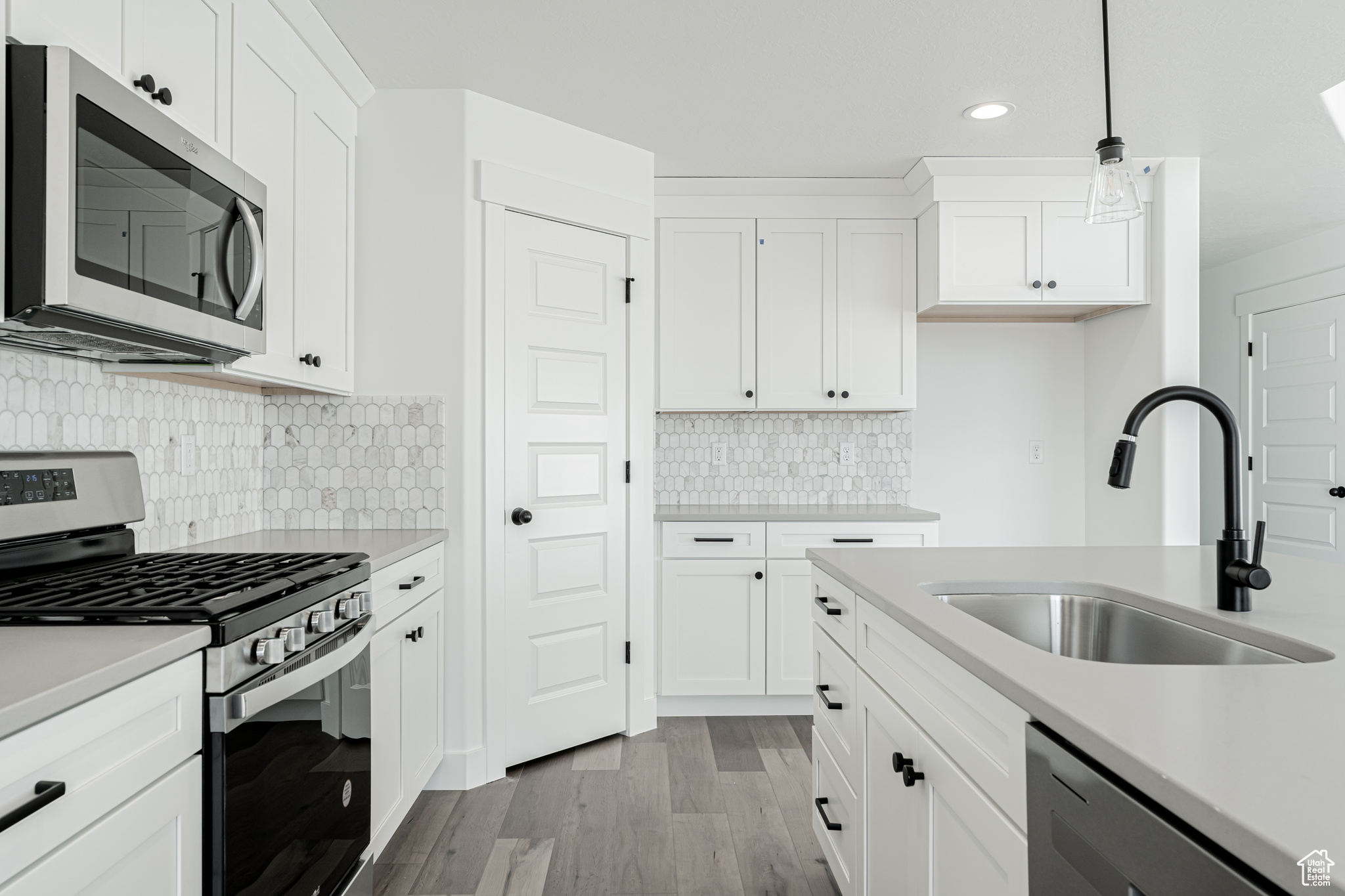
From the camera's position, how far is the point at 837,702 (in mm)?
1834

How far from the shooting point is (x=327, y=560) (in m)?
1.73

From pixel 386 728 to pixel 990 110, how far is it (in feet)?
9.75

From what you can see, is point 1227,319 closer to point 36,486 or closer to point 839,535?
point 839,535

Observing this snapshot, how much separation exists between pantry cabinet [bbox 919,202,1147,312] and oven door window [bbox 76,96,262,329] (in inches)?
112

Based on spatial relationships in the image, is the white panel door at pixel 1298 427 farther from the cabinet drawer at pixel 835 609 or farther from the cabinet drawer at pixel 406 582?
the cabinet drawer at pixel 406 582

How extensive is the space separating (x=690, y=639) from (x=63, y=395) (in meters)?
2.42

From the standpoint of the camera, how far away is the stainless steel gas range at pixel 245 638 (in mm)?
1167

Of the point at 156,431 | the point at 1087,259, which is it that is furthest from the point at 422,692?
the point at 1087,259

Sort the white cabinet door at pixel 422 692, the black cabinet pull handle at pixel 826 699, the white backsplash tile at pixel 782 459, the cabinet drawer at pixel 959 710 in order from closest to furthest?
1. the cabinet drawer at pixel 959 710
2. the black cabinet pull handle at pixel 826 699
3. the white cabinet door at pixel 422 692
4. the white backsplash tile at pixel 782 459

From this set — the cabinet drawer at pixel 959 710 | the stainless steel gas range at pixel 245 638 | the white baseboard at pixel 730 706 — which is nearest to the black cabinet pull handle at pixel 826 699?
the cabinet drawer at pixel 959 710

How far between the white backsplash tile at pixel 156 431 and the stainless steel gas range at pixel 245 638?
0.28 ft

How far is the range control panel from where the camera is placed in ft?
4.81

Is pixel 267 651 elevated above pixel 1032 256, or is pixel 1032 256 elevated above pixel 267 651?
pixel 1032 256

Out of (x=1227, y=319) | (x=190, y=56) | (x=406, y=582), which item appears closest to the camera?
(x=190, y=56)
